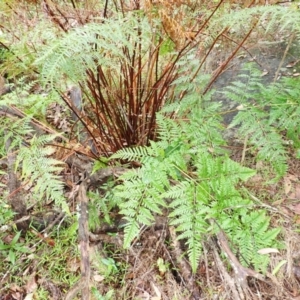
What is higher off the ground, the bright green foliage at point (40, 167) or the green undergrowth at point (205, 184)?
the bright green foliage at point (40, 167)

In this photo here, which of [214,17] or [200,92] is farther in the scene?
[200,92]

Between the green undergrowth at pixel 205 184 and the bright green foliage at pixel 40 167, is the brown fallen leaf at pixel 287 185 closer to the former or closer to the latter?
the green undergrowth at pixel 205 184

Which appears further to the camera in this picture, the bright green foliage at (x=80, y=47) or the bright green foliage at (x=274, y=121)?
the bright green foliage at (x=274, y=121)

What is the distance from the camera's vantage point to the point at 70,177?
5.85 ft

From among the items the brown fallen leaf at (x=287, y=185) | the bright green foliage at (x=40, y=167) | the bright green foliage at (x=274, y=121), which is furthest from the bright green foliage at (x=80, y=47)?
the brown fallen leaf at (x=287, y=185)

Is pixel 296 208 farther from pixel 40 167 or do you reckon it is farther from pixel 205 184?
pixel 40 167

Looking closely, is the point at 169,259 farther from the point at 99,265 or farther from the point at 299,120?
the point at 299,120

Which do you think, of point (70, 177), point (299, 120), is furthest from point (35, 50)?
point (299, 120)

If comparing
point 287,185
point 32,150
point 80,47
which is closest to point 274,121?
point 287,185

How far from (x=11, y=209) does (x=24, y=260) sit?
247 mm

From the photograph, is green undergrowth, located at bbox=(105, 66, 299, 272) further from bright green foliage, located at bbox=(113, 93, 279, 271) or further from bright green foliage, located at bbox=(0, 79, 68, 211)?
bright green foliage, located at bbox=(0, 79, 68, 211)

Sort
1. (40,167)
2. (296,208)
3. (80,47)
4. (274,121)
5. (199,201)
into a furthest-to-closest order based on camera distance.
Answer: (296,208), (274,121), (40,167), (199,201), (80,47)

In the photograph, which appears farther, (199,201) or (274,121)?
(274,121)

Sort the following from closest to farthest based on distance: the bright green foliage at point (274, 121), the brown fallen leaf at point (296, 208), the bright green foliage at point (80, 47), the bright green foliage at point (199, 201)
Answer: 1. the bright green foliage at point (80, 47)
2. the bright green foliage at point (199, 201)
3. the bright green foliage at point (274, 121)
4. the brown fallen leaf at point (296, 208)
